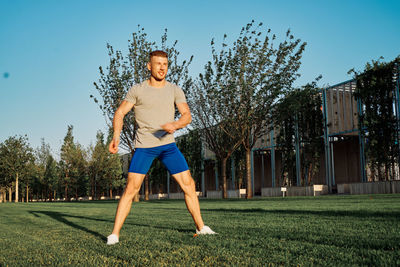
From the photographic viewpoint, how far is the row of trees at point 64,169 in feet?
151

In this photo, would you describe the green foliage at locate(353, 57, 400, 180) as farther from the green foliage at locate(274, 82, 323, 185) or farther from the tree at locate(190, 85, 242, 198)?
the tree at locate(190, 85, 242, 198)

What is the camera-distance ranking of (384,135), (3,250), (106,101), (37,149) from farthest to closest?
(37,149), (106,101), (384,135), (3,250)

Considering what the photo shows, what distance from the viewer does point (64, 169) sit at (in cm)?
5441

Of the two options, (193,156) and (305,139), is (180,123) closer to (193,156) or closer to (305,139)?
(305,139)

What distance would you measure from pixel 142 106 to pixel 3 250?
2.28 m

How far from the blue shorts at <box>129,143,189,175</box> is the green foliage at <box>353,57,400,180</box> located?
23240 millimetres

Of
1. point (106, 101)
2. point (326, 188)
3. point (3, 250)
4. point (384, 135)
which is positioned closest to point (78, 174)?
point (106, 101)

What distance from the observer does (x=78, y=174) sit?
5362cm

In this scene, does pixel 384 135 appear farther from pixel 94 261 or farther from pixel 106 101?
pixel 94 261

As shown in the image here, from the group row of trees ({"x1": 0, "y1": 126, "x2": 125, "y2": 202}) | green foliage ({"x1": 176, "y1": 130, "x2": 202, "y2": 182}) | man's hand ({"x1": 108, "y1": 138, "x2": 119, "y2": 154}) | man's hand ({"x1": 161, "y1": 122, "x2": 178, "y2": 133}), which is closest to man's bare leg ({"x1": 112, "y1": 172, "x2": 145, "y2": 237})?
man's hand ({"x1": 108, "y1": 138, "x2": 119, "y2": 154})

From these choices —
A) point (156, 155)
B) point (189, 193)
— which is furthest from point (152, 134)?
point (189, 193)

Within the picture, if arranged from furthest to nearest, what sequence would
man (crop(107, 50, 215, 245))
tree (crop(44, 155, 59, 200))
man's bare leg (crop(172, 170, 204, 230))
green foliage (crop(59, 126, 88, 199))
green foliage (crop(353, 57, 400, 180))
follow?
1. tree (crop(44, 155, 59, 200))
2. green foliage (crop(59, 126, 88, 199))
3. green foliage (crop(353, 57, 400, 180))
4. man's bare leg (crop(172, 170, 204, 230))
5. man (crop(107, 50, 215, 245))

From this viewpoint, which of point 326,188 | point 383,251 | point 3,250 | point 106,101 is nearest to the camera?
point 383,251

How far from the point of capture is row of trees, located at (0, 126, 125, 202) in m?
45.9
